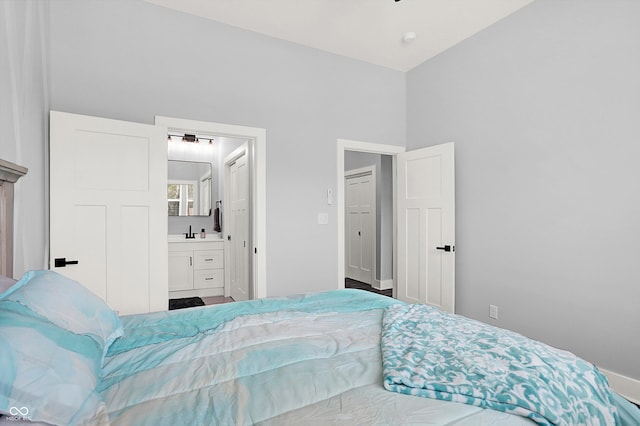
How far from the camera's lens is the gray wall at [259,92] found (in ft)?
8.59

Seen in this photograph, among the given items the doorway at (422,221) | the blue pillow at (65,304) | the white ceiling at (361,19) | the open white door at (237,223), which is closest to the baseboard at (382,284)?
the doorway at (422,221)

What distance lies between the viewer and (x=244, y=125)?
10.5ft

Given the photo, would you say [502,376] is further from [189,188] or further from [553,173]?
[189,188]

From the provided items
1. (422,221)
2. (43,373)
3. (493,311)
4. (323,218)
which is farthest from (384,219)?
(43,373)

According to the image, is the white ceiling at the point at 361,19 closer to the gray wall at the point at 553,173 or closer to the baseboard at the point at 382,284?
the gray wall at the point at 553,173

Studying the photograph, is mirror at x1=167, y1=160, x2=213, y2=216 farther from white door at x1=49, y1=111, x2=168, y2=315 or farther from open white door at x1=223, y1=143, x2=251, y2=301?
white door at x1=49, y1=111, x2=168, y2=315

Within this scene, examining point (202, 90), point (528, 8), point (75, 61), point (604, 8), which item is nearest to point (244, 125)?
point (202, 90)

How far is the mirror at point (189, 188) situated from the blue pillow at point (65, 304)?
168 inches

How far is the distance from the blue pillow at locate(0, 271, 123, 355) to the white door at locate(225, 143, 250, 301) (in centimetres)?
262

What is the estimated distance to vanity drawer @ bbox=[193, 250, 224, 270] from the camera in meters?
4.77

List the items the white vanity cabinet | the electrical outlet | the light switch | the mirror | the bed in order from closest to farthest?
the bed, the electrical outlet, the light switch, the white vanity cabinet, the mirror

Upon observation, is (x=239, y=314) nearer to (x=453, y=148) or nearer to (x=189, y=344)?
(x=189, y=344)

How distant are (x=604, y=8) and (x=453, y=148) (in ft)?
4.80

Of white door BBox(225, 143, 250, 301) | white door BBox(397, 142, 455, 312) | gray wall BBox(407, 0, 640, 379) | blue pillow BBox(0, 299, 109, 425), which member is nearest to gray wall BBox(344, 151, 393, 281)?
white door BBox(397, 142, 455, 312)
